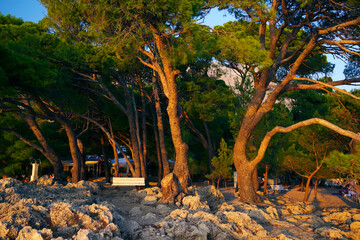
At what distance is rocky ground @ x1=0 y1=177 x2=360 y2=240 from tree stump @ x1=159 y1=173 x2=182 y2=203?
0.25 meters

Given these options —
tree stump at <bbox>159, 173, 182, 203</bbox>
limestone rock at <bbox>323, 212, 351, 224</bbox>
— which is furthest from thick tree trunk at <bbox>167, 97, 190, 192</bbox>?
limestone rock at <bbox>323, 212, 351, 224</bbox>

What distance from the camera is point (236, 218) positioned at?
7.05 meters

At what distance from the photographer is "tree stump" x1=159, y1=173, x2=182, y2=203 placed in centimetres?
850

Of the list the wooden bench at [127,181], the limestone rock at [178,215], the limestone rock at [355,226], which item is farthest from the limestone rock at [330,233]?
the wooden bench at [127,181]

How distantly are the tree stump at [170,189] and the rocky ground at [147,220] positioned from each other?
249 mm

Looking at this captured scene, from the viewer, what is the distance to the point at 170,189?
8.58 m

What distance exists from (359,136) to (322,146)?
4.44 metres

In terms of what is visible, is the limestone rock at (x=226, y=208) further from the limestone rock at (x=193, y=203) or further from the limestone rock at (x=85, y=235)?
the limestone rock at (x=85, y=235)

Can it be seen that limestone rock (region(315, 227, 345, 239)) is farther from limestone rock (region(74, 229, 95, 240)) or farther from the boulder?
limestone rock (region(74, 229, 95, 240))

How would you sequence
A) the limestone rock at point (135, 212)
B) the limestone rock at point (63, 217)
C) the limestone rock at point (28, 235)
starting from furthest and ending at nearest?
1. the limestone rock at point (135, 212)
2. the limestone rock at point (63, 217)
3. the limestone rock at point (28, 235)

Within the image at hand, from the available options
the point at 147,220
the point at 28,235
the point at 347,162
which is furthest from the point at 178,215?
the point at 347,162

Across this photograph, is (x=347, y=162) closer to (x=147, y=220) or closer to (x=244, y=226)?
(x=244, y=226)

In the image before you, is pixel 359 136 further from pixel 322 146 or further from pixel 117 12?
pixel 117 12

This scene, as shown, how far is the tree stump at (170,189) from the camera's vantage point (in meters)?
8.50
